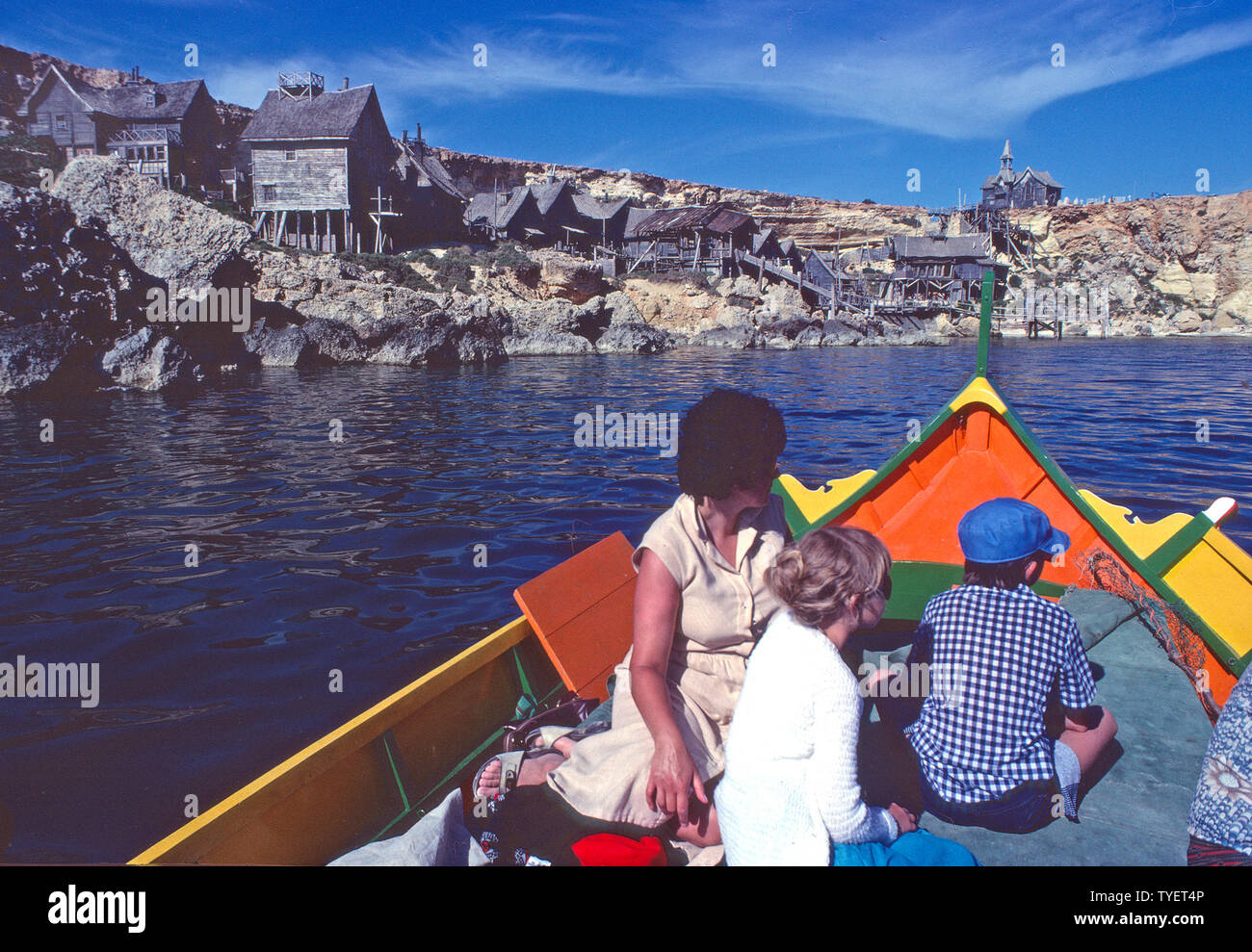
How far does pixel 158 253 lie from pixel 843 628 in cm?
2658

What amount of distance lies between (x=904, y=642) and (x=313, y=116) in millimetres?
41157

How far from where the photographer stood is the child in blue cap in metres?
2.38

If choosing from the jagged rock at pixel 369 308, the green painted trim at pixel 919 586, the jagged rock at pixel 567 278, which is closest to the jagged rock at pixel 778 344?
the jagged rock at pixel 567 278

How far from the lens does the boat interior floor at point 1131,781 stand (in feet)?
8.47

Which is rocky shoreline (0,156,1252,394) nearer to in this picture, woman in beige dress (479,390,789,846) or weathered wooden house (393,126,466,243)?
weathered wooden house (393,126,466,243)

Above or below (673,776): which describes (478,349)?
above

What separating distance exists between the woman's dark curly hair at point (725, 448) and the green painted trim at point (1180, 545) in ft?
9.66

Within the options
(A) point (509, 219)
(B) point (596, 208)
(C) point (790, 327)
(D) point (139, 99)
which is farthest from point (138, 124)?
(C) point (790, 327)

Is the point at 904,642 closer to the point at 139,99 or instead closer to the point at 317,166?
the point at 317,166

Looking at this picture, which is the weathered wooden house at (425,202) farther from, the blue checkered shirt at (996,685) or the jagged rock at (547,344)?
the blue checkered shirt at (996,685)

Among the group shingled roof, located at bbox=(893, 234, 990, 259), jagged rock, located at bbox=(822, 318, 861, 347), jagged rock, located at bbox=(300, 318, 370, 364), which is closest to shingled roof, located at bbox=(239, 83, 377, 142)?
jagged rock, located at bbox=(300, 318, 370, 364)

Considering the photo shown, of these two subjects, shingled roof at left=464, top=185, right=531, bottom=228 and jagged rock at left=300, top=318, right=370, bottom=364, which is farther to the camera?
shingled roof at left=464, top=185, right=531, bottom=228

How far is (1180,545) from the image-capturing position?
163 inches

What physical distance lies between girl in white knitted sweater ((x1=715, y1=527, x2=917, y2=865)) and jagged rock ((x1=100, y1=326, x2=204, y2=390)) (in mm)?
20495
